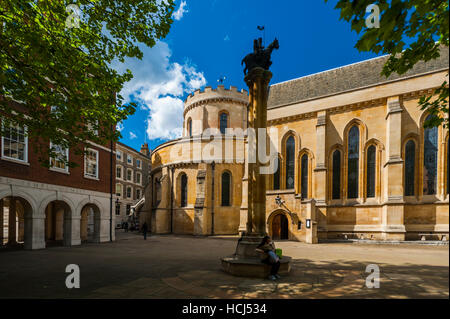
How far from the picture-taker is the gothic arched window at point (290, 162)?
2314cm

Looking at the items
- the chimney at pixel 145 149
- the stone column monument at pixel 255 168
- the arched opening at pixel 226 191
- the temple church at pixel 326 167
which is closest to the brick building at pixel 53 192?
the stone column monument at pixel 255 168

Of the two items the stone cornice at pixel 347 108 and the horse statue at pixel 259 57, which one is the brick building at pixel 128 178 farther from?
the horse statue at pixel 259 57

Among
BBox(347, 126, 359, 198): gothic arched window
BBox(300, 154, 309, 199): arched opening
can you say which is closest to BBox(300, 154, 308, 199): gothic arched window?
BBox(300, 154, 309, 199): arched opening

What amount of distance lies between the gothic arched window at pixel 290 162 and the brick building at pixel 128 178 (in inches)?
959

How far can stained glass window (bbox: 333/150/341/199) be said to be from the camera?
21.3 meters

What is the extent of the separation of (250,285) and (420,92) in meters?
20.4

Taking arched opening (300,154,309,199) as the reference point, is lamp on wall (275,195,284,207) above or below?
below

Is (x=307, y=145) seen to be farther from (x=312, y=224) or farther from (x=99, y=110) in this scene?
(x=99, y=110)

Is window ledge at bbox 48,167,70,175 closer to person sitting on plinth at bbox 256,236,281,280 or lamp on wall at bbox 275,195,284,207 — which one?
person sitting on plinth at bbox 256,236,281,280

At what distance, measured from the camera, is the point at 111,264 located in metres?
9.06

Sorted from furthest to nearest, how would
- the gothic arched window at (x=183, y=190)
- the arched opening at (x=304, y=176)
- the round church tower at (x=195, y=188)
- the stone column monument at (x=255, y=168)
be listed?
the gothic arched window at (x=183, y=190) → the round church tower at (x=195, y=188) → the arched opening at (x=304, y=176) → the stone column monument at (x=255, y=168)

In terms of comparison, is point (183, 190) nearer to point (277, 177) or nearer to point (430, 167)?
point (277, 177)

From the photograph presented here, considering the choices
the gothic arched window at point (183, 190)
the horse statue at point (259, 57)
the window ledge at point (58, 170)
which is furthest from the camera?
the gothic arched window at point (183, 190)

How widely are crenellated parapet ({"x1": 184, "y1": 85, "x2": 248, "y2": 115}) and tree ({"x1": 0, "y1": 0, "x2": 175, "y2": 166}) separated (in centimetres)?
2680
